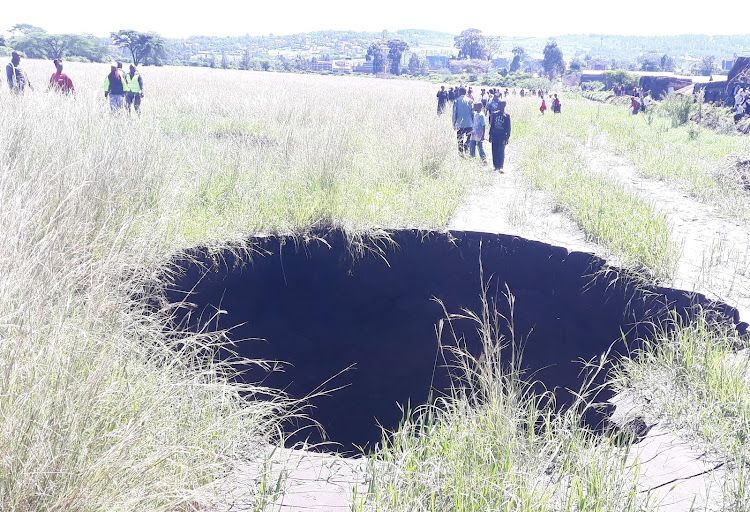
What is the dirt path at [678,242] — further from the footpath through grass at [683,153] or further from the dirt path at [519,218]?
the footpath through grass at [683,153]

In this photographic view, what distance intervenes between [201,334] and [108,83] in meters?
8.91

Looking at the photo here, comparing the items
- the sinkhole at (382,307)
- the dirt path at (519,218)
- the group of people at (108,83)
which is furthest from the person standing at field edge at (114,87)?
the dirt path at (519,218)

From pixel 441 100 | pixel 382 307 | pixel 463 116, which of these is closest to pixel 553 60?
pixel 441 100

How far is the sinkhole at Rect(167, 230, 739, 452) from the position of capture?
18.0 feet

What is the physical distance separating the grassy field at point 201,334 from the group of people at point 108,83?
1.54 feet

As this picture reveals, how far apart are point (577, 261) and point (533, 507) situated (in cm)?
382

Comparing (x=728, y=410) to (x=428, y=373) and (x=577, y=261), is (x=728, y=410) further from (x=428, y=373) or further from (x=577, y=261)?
(x=428, y=373)

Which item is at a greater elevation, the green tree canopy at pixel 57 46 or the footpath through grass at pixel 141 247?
the green tree canopy at pixel 57 46

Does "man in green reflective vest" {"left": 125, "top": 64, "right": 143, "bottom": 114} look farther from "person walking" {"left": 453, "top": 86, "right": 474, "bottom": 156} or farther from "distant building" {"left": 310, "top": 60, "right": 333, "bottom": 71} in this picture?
"distant building" {"left": 310, "top": 60, "right": 333, "bottom": 71}

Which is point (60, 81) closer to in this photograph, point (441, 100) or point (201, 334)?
point (201, 334)

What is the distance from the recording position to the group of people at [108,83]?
992 centimetres

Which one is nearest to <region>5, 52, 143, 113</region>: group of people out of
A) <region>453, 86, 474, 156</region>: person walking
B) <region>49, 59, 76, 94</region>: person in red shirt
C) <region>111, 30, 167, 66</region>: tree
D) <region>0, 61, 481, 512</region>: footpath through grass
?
<region>49, 59, 76, 94</region>: person in red shirt

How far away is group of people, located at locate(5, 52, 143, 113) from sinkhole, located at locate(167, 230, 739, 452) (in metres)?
5.06

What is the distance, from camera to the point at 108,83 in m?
10.7
